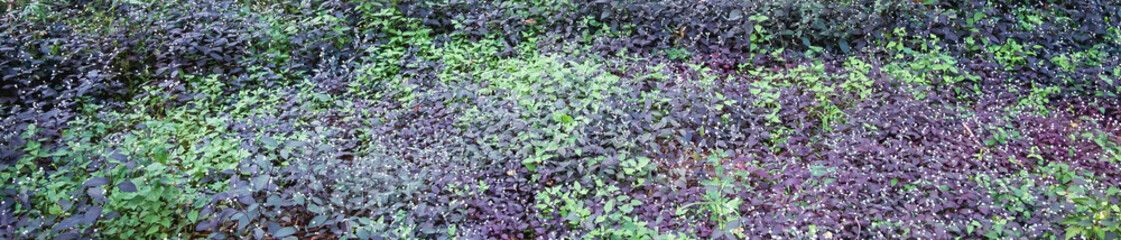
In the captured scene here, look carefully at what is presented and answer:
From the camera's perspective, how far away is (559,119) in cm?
444

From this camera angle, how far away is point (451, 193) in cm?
406

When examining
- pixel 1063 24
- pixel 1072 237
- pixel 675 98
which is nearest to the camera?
pixel 1072 237

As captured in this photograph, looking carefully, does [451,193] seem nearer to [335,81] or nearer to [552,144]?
[552,144]

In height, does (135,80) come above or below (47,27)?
below

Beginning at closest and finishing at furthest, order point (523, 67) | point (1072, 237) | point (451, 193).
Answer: point (1072, 237), point (451, 193), point (523, 67)

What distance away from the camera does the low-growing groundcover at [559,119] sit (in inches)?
147

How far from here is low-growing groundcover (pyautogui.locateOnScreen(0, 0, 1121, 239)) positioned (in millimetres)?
3744

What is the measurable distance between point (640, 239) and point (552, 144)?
2.91 feet

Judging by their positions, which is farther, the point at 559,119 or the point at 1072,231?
the point at 559,119

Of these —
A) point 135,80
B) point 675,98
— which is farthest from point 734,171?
point 135,80

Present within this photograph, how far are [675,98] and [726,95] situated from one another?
1.64 ft

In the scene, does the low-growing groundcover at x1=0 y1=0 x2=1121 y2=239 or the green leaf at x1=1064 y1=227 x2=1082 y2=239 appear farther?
the low-growing groundcover at x1=0 y1=0 x2=1121 y2=239

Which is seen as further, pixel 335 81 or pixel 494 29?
pixel 494 29

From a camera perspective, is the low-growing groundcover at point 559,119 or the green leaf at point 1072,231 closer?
the green leaf at point 1072,231
